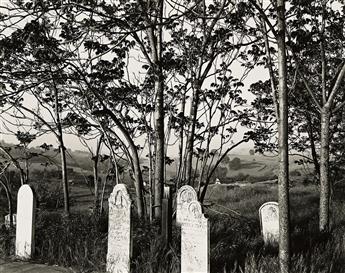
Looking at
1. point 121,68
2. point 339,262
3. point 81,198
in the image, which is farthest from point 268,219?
point 81,198

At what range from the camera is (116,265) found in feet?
16.4

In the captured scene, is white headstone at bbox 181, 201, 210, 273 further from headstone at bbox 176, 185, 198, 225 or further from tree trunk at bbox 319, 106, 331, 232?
tree trunk at bbox 319, 106, 331, 232

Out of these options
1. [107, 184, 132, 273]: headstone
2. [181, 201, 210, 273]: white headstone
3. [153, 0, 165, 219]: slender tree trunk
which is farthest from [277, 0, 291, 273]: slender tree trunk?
[153, 0, 165, 219]: slender tree trunk

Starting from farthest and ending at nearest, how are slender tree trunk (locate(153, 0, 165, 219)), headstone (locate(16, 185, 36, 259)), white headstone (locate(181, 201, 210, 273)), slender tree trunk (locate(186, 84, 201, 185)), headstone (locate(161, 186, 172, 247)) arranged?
slender tree trunk (locate(186, 84, 201, 185))
slender tree trunk (locate(153, 0, 165, 219))
headstone (locate(16, 185, 36, 259))
headstone (locate(161, 186, 172, 247))
white headstone (locate(181, 201, 210, 273))

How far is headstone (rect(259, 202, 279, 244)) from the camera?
608cm

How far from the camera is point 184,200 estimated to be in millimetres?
4887

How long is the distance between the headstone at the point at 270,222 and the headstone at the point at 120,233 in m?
2.27

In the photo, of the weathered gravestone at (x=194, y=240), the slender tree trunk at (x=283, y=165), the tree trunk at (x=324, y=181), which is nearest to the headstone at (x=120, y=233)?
the weathered gravestone at (x=194, y=240)

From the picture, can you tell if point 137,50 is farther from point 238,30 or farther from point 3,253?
point 3,253

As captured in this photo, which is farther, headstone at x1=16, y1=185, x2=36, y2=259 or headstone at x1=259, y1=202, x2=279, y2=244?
headstone at x1=259, y1=202, x2=279, y2=244

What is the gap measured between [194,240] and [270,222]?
2003 mm

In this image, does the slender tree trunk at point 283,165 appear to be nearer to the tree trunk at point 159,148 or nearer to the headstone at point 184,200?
the headstone at point 184,200

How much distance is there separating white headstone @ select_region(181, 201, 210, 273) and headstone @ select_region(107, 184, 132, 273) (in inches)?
29.2

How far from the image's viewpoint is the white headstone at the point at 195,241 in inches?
178
